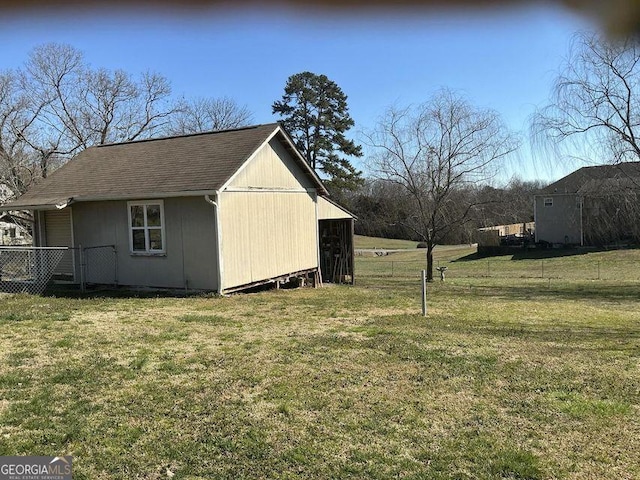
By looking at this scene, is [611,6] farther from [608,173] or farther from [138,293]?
[608,173]

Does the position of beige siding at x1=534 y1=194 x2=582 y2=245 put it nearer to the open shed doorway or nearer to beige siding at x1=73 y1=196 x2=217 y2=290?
the open shed doorway

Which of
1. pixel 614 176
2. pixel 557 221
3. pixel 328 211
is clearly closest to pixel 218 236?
pixel 328 211

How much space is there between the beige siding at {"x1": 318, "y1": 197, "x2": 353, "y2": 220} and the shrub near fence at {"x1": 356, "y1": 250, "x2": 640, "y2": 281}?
24.7ft

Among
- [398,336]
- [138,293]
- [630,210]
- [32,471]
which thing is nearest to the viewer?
[32,471]

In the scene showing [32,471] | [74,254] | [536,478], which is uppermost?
[74,254]

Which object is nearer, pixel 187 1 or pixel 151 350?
pixel 187 1

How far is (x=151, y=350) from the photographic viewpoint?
752 centimetres

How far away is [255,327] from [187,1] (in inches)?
338

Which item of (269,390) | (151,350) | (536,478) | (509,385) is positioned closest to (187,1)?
(536,478)

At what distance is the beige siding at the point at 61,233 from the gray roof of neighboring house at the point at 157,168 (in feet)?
1.88

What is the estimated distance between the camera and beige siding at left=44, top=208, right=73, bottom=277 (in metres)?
15.5

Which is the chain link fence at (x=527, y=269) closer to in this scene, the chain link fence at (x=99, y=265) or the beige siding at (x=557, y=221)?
the beige siding at (x=557, y=221)

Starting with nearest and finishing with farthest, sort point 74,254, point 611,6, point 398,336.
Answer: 1. point 611,6
2. point 398,336
3. point 74,254

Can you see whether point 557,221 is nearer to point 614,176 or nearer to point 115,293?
point 614,176
